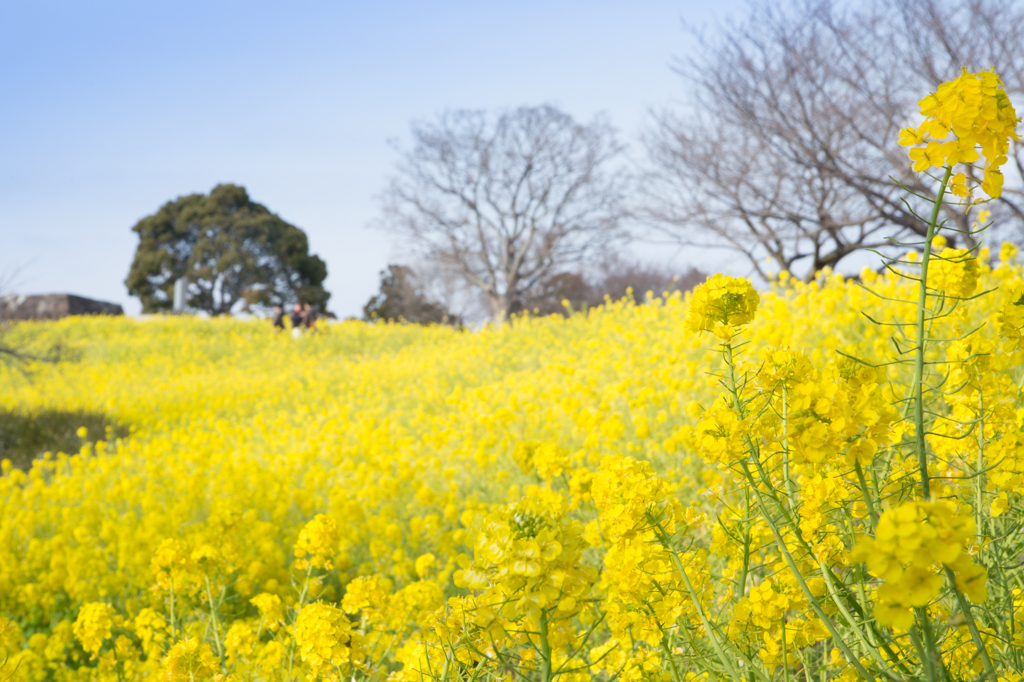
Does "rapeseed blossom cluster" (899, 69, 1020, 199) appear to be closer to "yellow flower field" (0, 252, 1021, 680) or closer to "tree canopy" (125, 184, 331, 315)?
"yellow flower field" (0, 252, 1021, 680)

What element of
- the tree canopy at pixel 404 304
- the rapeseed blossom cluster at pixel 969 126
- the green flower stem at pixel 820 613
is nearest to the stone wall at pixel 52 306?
the tree canopy at pixel 404 304

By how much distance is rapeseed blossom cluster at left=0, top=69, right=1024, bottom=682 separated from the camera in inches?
39.9

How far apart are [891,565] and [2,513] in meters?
5.61

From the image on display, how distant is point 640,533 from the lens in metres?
1.24

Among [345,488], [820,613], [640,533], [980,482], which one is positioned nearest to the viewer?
[820,613]

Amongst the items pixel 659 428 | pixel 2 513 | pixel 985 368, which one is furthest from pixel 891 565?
pixel 2 513

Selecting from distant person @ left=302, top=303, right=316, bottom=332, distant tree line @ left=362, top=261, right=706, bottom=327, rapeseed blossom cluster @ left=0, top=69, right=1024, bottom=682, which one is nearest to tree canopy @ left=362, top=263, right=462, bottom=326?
distant tree line @ left=362, top=261, right=706, bottom=327

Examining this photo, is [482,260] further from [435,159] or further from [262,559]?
[262,559]

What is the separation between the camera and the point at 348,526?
349 cm

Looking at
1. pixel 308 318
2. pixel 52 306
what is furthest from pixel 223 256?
pixel 308 318

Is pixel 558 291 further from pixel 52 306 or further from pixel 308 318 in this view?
pixel 52 306

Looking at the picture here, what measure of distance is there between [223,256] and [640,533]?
34228mm

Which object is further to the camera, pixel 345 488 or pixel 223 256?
pixel 223 256

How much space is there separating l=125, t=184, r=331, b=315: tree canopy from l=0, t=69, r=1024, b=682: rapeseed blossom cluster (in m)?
27.1
